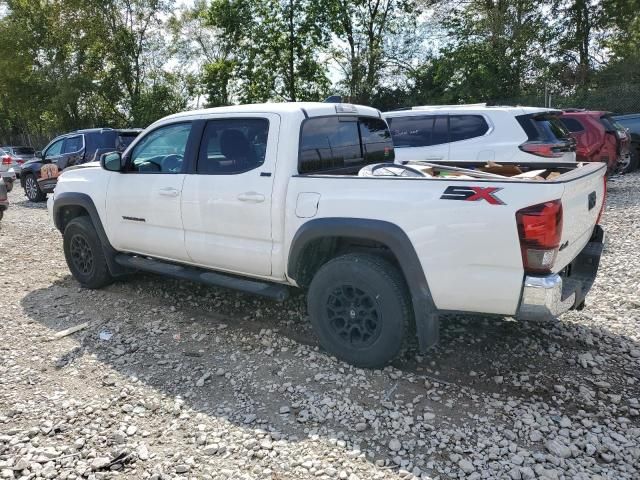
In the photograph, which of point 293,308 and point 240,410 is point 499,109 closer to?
point 293,308

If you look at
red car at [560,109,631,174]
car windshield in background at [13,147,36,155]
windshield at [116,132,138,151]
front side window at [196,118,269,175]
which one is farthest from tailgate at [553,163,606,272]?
car windshield in background at [13,147,36,155]

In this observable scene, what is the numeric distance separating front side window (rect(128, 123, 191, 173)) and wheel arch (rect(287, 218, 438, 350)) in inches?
59.6

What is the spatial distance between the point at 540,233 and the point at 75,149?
38.9 feet

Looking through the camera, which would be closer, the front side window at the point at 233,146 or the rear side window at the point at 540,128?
the front side window at the point at 233,146

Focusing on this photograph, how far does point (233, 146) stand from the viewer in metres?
4.22

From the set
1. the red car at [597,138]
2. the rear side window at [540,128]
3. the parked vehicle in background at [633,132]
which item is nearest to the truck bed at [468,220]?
the rear side window at [540,128]

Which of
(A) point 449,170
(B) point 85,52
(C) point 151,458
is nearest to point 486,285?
(A) point 449,170

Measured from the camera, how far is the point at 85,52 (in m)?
26.6

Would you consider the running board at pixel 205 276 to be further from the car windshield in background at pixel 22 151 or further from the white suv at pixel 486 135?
the car windshield in background at pixel 22 151

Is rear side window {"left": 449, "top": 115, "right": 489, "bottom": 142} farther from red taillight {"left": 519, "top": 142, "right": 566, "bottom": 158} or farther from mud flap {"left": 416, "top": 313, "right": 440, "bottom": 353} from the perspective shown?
mud flap {"left": 416, "top": 313, "right": 440, "bottom": 353}

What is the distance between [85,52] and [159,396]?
27719mm

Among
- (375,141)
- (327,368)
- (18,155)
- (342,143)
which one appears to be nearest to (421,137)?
(375,141)

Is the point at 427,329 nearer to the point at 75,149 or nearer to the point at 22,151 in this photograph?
the point at 75,149

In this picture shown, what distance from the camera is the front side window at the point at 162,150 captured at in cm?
459
